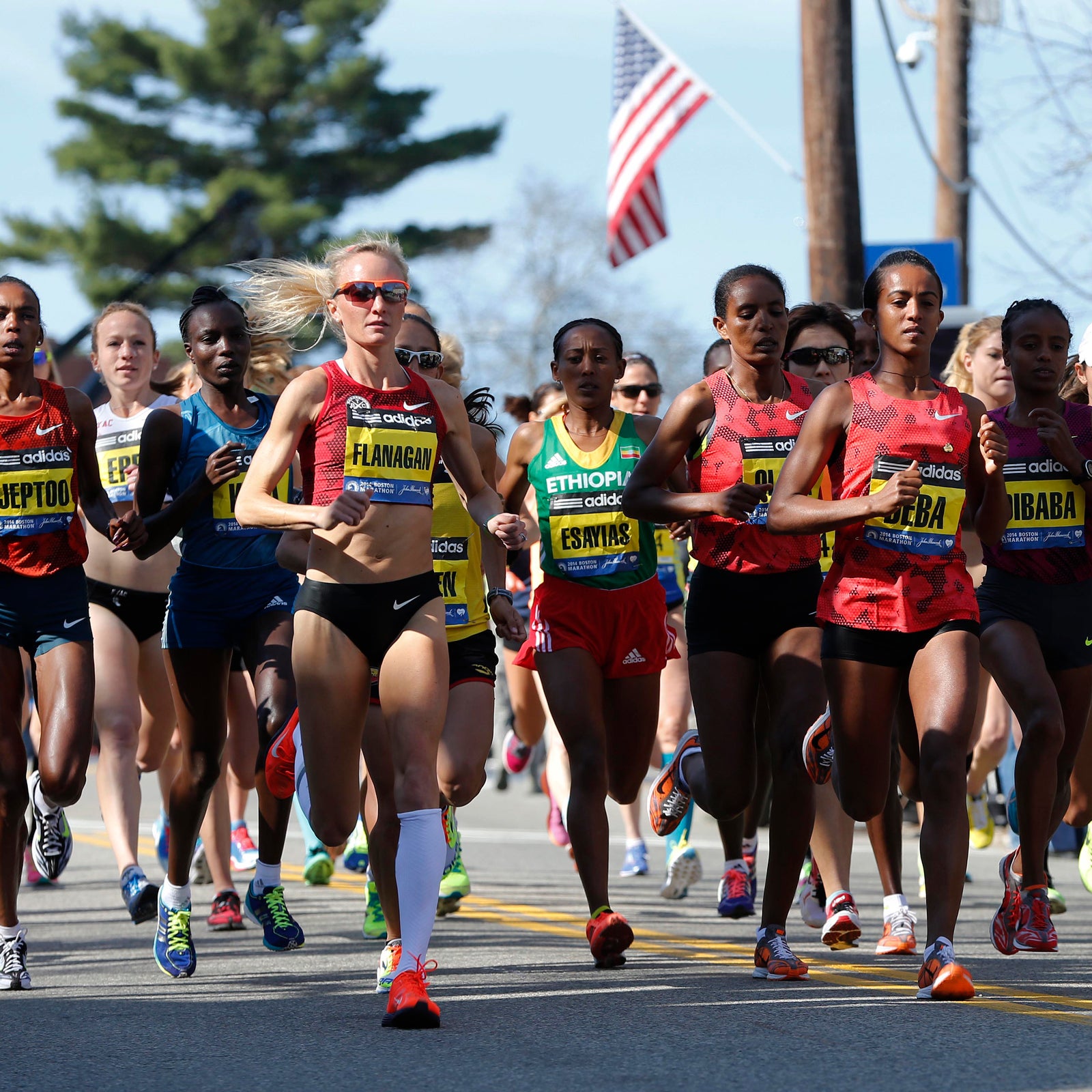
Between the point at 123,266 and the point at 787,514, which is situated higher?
the point at 123,266

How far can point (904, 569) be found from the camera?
21.3ft

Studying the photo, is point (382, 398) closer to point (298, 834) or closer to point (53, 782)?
point (53, 782)

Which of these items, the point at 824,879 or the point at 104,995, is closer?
the point at 104,995

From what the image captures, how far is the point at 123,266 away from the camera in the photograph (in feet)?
139

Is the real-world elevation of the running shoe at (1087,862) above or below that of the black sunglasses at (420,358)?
below

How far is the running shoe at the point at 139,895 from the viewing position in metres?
8.28

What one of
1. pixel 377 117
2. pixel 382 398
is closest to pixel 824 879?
pixel 382 398

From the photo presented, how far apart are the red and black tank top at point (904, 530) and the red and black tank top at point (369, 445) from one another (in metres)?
1.47

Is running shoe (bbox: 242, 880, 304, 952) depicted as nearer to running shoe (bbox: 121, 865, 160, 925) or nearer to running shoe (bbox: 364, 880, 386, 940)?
running shoe (bbox: 364, 880, 386, 940)

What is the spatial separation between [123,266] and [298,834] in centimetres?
3002

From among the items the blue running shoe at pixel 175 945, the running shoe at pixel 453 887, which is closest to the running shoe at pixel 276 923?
the blue running shoe at pixel 175 945

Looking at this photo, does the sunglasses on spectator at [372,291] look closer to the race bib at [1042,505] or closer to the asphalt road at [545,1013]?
the asphalt road at [545,1013]

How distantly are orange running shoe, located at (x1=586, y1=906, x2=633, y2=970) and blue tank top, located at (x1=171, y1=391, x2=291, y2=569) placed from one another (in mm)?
2138

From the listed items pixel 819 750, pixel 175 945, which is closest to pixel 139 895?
pixel 175 945
